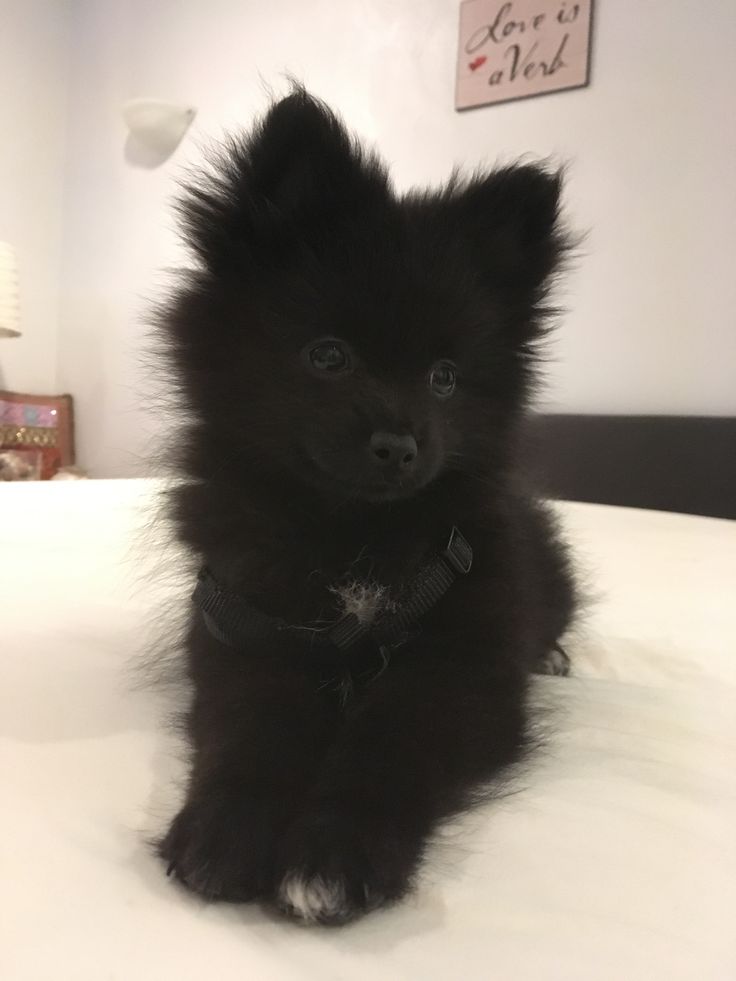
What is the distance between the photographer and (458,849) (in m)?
0.85

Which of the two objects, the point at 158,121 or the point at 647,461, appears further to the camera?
the point at 158,121

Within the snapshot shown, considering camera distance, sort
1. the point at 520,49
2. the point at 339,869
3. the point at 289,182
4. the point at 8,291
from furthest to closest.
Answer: the point at 8,291, the point at 520,49, the point at 289,182, the point at 339,869

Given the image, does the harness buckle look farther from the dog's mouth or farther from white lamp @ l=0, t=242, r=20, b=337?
white lamp @ l=0, t=242, r=20, b=337

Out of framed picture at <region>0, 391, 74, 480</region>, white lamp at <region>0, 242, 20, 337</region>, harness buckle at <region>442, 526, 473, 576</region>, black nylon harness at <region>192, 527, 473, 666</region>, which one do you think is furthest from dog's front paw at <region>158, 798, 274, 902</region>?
framed picture at <region>0, 391, 74, 480</region>

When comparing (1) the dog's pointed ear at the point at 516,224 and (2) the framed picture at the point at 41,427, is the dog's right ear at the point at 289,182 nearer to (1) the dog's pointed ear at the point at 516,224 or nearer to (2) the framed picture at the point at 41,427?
(1) the dog's pointed ear at the point at 516,224

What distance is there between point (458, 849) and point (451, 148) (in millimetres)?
3882

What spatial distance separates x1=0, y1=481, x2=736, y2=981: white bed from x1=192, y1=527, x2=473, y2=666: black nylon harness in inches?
6.7

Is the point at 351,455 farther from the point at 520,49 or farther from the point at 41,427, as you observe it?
the point at 41,427

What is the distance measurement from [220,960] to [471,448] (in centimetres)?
73

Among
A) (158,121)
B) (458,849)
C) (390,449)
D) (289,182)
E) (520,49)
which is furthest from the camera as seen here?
(158,121)

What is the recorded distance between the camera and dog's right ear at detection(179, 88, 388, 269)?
3.64 feet

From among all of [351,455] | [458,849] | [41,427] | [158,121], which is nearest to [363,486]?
[351,455]

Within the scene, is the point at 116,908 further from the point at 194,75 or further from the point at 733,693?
the point at 194,75

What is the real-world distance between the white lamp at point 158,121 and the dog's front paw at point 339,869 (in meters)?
5.14
